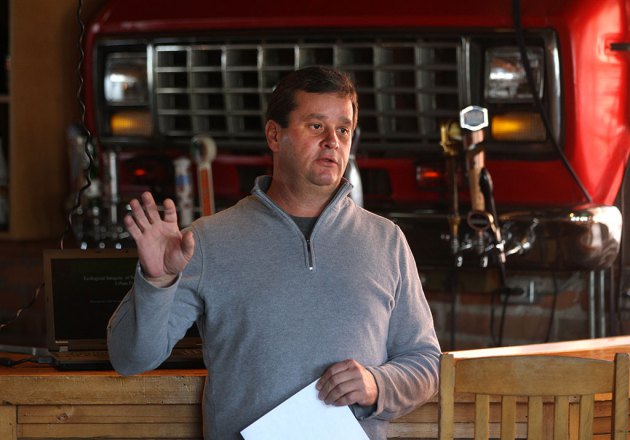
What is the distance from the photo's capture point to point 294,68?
11.4 ft

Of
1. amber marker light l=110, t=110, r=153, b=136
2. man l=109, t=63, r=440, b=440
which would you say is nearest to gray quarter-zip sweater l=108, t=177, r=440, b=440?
man l=109, t=63, r=440, b=440

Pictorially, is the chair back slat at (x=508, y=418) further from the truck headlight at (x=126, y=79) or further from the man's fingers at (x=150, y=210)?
the truck headlight at (x=126, y=79)

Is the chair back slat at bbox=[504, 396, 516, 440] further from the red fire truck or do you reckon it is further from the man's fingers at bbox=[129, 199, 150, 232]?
the red fire truck

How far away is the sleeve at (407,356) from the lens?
1.80 meters

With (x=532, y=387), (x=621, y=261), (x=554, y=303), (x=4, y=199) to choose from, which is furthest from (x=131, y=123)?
(x=532, y=387)

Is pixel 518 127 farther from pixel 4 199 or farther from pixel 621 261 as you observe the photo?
pixel 4 199

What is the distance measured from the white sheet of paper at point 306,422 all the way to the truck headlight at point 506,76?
174 centimetres

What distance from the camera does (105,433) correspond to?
2.05 metres

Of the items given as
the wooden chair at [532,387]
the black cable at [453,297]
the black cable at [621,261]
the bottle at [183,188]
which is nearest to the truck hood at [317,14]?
the bottle at [183,188]

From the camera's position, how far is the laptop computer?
2.10 meters

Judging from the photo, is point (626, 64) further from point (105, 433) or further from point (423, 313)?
point (105, 433)

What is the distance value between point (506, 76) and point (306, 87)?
157 cm

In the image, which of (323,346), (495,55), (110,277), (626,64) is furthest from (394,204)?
(323,346)

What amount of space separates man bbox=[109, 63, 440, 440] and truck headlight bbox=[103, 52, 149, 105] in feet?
6.23
